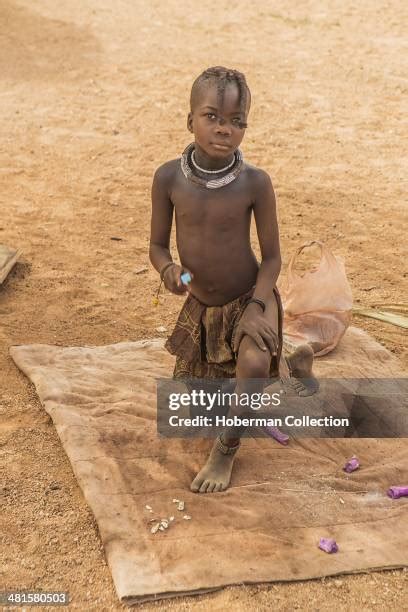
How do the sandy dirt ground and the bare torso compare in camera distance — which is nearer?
the sandy dirt ground

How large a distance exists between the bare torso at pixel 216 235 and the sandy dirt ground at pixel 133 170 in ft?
3.01

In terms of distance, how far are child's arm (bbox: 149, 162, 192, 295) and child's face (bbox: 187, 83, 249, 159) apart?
0.26 meters

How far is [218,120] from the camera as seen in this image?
2.83 m

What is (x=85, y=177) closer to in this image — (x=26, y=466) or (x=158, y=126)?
(x=158, y=126)

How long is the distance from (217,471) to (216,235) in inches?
34.1

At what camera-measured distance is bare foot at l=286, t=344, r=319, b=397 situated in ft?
11.3

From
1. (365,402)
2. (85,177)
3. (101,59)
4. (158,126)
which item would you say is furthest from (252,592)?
(101,59)

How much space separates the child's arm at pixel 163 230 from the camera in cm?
299

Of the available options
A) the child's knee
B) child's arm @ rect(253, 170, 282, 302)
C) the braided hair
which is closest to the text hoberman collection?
the child's knee

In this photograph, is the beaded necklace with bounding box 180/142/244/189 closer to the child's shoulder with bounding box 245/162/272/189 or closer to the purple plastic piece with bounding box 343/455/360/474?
the child's shoulder with bounding box 245/162/272/189

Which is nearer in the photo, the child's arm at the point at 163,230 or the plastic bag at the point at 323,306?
the child's arm at the point at 163,230

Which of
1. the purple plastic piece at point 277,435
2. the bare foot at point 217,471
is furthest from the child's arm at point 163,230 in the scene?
the purple plastic piece at point 277,435

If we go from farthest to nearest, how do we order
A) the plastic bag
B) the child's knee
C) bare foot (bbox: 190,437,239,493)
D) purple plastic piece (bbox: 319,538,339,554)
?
1. the plastic bag
2. bare foot (bbox: 190,437,239,493)
3. the child's knee
4. purple plastic piece (bbox: 319,538,339,554)

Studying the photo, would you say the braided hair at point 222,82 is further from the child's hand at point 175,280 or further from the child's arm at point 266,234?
the child's hand at point 175,280
